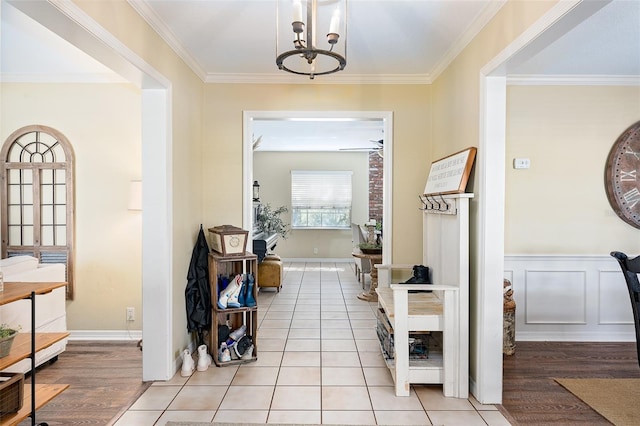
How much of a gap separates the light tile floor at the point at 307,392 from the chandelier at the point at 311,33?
6.85 feet

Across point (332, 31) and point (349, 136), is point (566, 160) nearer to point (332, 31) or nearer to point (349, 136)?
point (332, 31)

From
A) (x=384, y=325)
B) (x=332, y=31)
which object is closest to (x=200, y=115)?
(x=332, y=31)

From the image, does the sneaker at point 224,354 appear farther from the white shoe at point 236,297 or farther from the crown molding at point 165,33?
the crown molding at point 165,33

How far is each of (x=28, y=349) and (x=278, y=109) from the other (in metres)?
2.72

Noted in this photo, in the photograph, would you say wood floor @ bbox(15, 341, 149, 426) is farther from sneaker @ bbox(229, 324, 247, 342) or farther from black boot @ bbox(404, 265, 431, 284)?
black boot @ bbox(404, 265, 431, 284)

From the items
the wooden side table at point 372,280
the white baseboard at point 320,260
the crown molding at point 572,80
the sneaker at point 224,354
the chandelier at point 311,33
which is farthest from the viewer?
the white baseboard at point 320,260

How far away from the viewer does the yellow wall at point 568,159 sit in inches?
145

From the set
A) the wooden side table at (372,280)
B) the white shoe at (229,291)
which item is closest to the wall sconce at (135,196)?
the white shoe at (229,291)

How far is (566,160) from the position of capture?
370 centimetres

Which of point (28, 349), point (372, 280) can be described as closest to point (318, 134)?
point (372, 280)

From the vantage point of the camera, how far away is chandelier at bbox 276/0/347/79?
5.75 feet

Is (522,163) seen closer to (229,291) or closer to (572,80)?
(572,80)

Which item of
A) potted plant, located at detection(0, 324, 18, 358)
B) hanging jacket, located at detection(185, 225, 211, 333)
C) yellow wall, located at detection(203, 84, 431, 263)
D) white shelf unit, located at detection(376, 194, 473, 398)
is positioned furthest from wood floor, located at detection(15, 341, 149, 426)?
white shelf unit, located at detection(376, 194, 473, 398)

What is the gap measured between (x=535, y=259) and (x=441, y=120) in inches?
66.4
